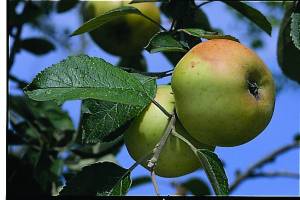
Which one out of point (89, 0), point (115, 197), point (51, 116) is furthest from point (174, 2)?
point (51, 116)

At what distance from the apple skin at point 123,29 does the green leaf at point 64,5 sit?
20 cm

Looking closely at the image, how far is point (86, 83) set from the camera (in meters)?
0.93

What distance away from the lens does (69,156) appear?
72.0 inches

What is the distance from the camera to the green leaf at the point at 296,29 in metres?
1.08

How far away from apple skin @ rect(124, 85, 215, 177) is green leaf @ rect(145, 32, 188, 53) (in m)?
0.07

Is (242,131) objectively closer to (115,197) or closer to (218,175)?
(218,175)

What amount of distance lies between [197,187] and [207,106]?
4.05 ft

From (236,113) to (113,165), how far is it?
210 millimetres

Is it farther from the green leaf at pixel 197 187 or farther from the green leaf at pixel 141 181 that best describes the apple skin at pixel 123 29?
the green leaf at pixel 197 187

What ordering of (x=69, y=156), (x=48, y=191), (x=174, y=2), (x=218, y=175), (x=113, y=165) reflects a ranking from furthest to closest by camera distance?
(x=69, y=156)
(x=48, y=191)
(x=174, y=2)
(x=113, y=165)
(x=218, y=175)

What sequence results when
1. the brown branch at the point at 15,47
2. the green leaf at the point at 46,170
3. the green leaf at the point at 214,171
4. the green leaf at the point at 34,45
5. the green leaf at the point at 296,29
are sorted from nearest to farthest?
the green leaf at the point at 214,171, the green leaf at the point at 296,29, the green leaf at the point at 46,170, the brown branch at the point at 15,47, the green leaf at the point at 34,45

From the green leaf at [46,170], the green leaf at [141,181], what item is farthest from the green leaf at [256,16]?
the green leaf at [141,181]

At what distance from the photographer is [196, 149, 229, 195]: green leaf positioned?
86 centimetres

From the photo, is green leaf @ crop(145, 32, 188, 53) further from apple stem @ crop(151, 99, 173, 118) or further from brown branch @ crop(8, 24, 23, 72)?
brown branch @ crop(8, 24, 23, 72)
